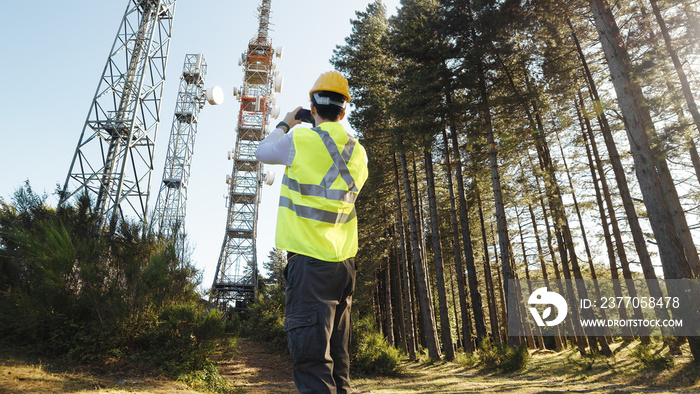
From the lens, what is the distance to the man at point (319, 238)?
1.89 m

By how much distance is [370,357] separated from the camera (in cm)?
1106

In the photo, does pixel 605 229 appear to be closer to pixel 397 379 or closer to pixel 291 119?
pixel 397 379

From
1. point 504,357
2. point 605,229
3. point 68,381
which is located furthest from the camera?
point 605,229

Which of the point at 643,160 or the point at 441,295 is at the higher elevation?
the point at 643,160

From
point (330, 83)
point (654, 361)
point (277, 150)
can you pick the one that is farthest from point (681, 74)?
point (277, 150)

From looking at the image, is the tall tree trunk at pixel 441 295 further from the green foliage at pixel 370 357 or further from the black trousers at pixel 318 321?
the black trousers at pixel 318 321

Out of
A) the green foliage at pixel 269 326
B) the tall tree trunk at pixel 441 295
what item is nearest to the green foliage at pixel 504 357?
the tall tree trunk at pixel 441 295

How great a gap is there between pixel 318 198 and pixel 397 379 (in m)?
9.87

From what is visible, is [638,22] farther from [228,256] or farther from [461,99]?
[228,256]

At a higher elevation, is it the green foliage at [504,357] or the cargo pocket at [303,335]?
the cargo pocket at [303,335]

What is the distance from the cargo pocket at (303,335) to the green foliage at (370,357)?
9.82 meters

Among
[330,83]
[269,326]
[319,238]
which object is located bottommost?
[269,326]

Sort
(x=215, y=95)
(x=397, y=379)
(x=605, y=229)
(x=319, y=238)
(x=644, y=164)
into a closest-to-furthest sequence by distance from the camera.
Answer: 1. (x=319, y=238)
2. (x=644, y=164)
3. (x=397, y=379)
4. (x=605, y=229)
5. (x=215, y=95)

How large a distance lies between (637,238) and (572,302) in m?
4.75
